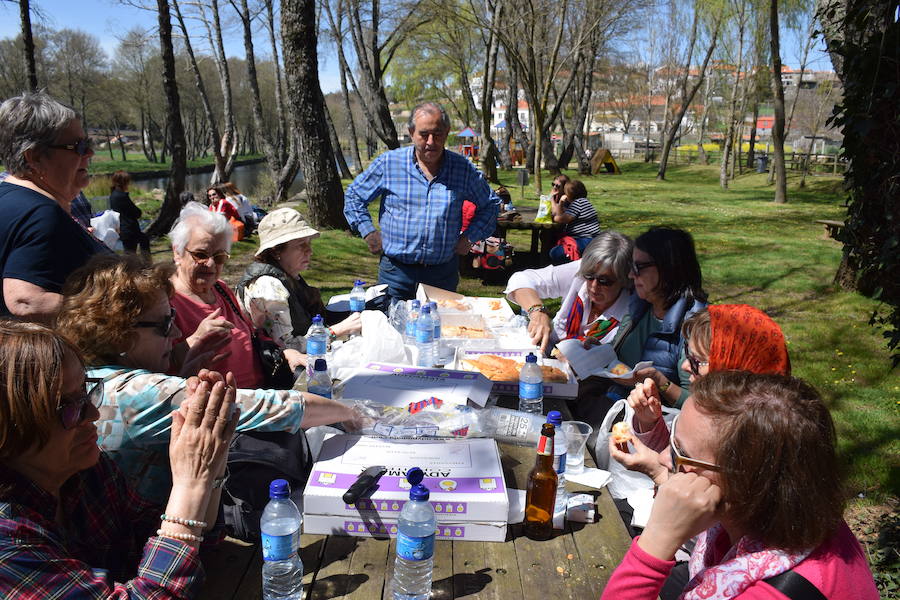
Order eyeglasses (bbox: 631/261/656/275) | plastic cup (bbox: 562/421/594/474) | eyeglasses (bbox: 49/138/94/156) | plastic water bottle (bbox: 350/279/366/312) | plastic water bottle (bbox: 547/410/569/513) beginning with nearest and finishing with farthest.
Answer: plastic water bottle (bbox: 547/410/569/513), plastic cup (bbox: 562/421/594/474), eyeglasses (bbox: 49/138/94/156), eyeglasses (bbox: 631/261/656/275), plastic water bottle (bbox: 350/279/366/312)

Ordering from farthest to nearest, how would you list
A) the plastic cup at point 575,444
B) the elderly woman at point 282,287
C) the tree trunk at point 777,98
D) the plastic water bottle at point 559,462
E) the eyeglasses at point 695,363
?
the tree trunk at point 777,98
the elderly woman at point 282,287
the eyeglasses at point 695,363
the plastic cup at point 575,444
the plastic water bottle at point 559,462

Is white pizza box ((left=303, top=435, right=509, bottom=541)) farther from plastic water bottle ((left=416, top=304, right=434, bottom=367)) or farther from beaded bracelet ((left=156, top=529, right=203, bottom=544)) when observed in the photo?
plastic water bottle ((left=416, top=304, right=434, bottom=367))

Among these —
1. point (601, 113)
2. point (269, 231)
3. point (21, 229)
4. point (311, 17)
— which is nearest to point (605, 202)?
point (311, 17)

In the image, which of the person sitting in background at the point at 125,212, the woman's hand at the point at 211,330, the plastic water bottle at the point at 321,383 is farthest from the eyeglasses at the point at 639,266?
the person sitting in background at the point at 125,212

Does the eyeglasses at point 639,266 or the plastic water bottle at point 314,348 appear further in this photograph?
the eyeglasses at point 639,266

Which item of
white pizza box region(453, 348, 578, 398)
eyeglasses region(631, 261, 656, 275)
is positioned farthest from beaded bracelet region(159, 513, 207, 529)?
eyeglasses region(631, 261, 656, 275)

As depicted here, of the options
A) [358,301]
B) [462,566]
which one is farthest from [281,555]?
[358,301]

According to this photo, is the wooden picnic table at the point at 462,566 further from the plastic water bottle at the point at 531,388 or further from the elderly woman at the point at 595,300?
the elderly woman at the point at 595,300

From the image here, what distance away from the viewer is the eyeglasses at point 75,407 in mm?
1259

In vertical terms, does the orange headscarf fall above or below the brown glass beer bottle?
above

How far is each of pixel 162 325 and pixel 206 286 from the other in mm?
893

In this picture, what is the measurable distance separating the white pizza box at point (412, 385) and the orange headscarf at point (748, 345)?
915 mm

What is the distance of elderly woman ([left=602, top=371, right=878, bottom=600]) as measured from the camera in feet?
4.00

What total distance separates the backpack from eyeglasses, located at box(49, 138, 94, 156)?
1664 millimetres
